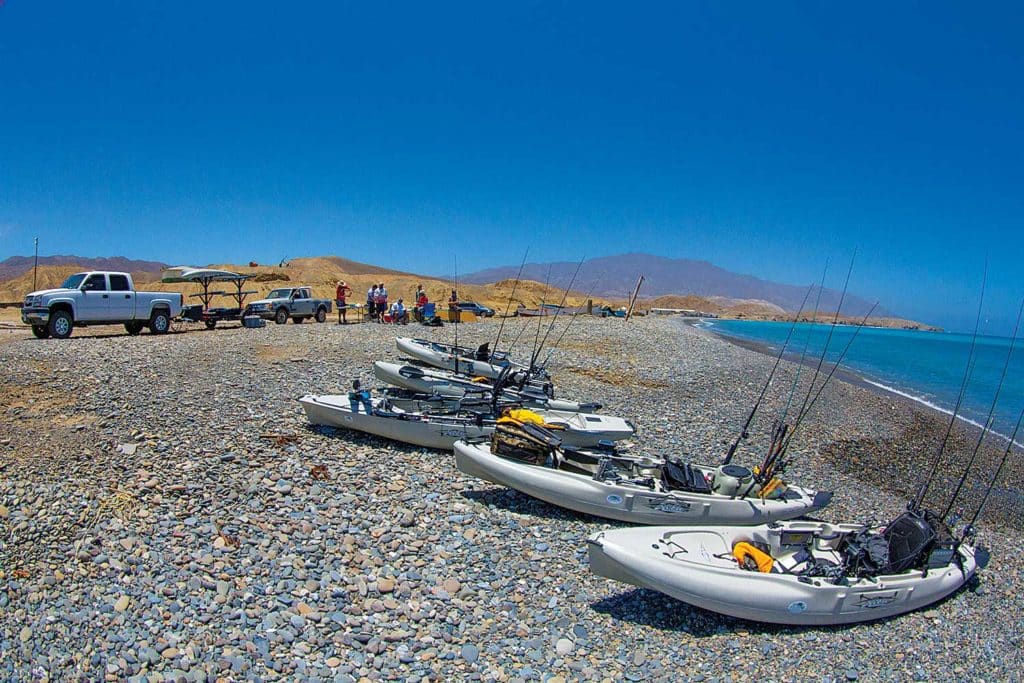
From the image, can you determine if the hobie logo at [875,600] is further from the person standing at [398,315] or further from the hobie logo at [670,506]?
the person standing at [398,315]

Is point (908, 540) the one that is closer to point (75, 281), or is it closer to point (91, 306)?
point (91, 306)

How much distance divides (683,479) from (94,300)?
65.5 feet

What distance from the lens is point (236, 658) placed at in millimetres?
6141

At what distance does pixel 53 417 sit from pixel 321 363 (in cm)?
778

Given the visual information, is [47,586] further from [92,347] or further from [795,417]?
[795,417]

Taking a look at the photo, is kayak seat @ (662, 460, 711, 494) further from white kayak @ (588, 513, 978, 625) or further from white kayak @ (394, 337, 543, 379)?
white kayak @ (394, 337, 543, 379)

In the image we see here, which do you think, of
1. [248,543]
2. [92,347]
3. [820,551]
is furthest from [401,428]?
[92,347]

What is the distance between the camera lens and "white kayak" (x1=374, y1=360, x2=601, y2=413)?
13914mm

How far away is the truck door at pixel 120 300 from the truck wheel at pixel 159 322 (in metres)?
0.84

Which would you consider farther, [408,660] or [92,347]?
[92,347]

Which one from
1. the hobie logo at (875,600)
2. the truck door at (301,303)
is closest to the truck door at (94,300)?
the truck door at (301,303)

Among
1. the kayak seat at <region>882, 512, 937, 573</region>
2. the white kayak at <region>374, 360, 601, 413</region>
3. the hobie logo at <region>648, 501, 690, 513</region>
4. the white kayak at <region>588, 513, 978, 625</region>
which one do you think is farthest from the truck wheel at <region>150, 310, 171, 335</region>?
the kayak seat at <region>882, 512, 937, 573</region>

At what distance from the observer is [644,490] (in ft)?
30.2

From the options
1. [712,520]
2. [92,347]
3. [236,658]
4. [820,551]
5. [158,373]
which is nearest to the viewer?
[236,658]
